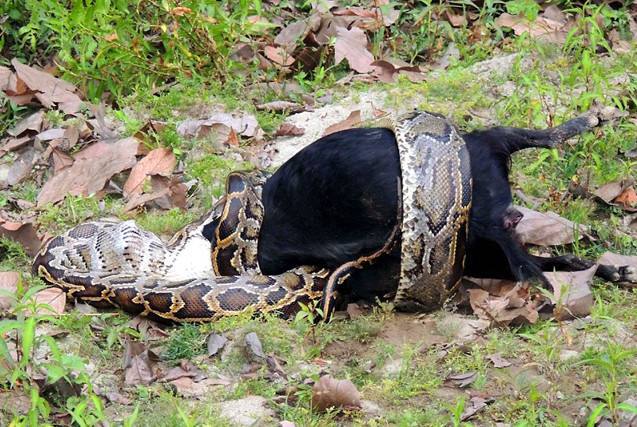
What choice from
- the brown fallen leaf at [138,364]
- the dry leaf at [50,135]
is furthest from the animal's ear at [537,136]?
the dry leaf at [50,135]

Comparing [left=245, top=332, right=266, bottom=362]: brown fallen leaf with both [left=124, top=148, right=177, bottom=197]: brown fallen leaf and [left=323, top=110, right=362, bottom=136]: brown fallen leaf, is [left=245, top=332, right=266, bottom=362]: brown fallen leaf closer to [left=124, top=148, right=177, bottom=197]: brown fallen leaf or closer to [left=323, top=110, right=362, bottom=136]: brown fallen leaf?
[left=124, top=148, right=177, bottom=197]: brown fallen leaf

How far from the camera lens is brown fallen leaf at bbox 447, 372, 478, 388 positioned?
471 cm

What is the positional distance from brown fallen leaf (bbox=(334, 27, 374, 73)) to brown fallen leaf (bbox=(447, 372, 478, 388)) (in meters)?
4.06

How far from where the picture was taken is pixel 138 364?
513 centimetres

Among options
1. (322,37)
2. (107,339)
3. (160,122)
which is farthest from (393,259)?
(322,37)

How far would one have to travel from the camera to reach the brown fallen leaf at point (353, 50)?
8.36 metres

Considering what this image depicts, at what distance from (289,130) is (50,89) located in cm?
213

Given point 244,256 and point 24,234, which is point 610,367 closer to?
point 244,256

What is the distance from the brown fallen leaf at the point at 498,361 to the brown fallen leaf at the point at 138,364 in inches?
65.1

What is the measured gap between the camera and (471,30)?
8766 millimetres

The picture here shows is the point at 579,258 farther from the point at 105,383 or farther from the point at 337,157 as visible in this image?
the point at 105,383

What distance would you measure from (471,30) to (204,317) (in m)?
4.27

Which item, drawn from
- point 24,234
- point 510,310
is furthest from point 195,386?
point 24,234

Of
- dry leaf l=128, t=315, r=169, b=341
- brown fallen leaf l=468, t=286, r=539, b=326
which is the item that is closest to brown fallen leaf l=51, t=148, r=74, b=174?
dry leaf l=128, t=315, r=169, b=341
